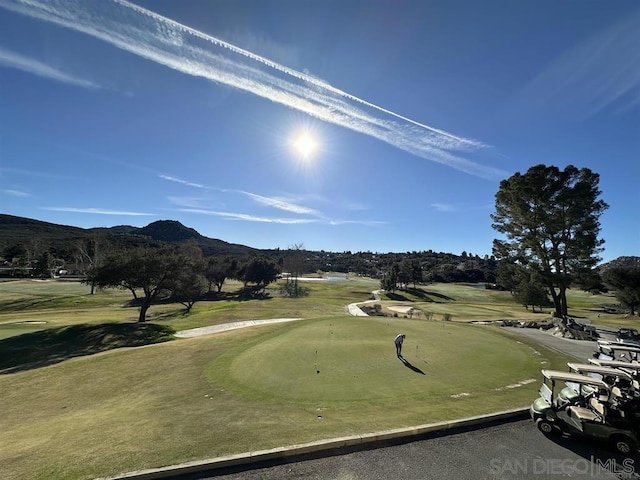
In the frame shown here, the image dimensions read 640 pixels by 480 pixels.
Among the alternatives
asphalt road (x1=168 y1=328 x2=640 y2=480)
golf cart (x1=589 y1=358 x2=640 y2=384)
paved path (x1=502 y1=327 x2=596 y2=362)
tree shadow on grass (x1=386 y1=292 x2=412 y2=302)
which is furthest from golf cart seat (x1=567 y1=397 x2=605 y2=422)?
tree shadow on grass (x1=386 y1=292 x2=412 y2=302)

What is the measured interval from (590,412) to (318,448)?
26.9 feet

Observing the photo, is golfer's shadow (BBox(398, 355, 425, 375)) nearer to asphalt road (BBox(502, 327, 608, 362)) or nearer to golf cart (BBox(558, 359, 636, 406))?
golf cart (BBox(558, 359, 636, 406))

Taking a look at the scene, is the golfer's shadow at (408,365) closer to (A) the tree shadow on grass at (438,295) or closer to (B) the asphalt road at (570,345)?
(B) the asphalt road at (570,345)

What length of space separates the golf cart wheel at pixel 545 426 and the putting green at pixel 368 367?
3190 mm

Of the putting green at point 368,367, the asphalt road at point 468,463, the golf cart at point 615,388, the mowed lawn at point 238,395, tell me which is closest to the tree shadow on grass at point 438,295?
the putting green at point 368,367

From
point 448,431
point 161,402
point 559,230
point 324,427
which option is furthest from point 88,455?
point 559,230

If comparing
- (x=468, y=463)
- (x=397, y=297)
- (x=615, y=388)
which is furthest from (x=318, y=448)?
(x=397, y=297)

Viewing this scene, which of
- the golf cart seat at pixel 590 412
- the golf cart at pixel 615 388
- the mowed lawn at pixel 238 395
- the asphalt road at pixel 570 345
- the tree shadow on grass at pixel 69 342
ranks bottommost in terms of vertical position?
the tree shadow on grass at pixel 69 342

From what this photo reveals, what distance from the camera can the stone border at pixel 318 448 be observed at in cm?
765

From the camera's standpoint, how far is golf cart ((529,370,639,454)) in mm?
9086

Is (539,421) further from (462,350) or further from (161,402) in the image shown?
(161,402)

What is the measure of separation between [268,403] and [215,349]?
12182mm

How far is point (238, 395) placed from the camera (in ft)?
44.7

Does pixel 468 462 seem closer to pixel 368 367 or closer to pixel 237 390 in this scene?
pixel 368 367
